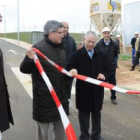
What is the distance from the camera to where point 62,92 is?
134 inches

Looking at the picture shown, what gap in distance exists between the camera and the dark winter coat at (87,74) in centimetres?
411

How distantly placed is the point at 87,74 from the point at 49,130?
1110mm

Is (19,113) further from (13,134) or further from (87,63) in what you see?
(87,63)

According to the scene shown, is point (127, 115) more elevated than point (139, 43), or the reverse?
point (139, 43)

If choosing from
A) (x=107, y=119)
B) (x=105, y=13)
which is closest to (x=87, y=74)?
(x=107, y=119)

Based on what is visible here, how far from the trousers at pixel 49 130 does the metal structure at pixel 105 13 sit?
18506mm

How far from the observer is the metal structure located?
21250 mm

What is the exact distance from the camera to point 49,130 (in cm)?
350

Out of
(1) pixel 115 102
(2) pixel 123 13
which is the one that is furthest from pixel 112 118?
(2) pixel 123 13

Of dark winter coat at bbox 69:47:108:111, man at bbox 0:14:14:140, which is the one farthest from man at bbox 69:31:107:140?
man at bbox 0:14:14:140

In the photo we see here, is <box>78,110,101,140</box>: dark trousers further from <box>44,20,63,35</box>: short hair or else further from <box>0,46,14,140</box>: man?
<box>44,20,63,35</box>: short hair

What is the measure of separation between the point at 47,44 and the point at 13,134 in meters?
2.40

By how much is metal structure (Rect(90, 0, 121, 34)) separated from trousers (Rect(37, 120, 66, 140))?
18506 mm

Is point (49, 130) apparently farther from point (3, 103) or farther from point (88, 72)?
point (88, 72)
